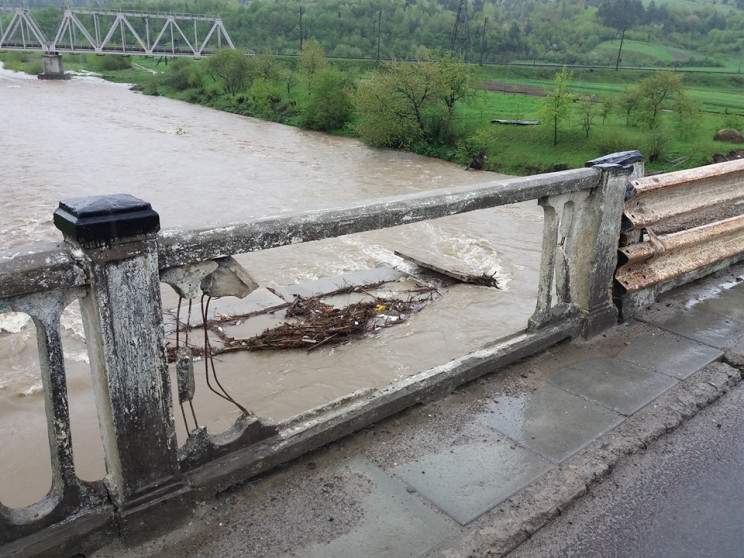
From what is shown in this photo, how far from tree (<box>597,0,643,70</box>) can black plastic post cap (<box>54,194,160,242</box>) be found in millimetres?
103732

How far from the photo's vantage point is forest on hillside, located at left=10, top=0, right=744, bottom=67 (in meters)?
77.4

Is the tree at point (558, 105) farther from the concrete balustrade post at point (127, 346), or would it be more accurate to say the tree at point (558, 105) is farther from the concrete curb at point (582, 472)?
the concrete balustrade post at point (127, 346)

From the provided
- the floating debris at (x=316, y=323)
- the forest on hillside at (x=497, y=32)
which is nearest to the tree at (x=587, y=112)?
the floating debris at (x=316, y=323)

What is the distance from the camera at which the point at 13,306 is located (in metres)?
2.19

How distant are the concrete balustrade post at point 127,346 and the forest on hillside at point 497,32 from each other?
7351 centimetres

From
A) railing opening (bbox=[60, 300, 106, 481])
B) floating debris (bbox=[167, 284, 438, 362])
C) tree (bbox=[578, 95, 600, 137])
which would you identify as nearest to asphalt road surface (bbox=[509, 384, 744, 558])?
railing opening (bbox=[60, 300, 106, 481])

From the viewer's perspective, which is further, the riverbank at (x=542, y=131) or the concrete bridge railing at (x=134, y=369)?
the riverbank at (x=542, y=131)

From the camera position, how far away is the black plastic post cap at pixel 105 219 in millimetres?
2184

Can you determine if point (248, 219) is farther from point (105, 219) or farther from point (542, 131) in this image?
point (542, 131)

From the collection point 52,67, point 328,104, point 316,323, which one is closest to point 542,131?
point 328,104

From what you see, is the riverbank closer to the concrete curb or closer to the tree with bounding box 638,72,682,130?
the tree with bounding box 638,72,682,130

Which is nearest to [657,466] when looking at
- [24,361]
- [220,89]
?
[24,361]

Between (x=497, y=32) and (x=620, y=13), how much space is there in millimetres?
29022

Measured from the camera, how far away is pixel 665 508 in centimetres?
291
